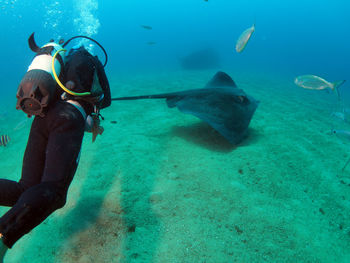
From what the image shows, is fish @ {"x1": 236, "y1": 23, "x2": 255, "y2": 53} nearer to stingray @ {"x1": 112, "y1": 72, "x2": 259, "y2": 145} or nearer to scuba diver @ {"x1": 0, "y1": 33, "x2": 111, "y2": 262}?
stingray @ {"x1": 112, "y1": 72, "x2": 259, "y2": 145}

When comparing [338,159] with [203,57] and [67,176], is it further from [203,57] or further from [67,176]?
[203,57]

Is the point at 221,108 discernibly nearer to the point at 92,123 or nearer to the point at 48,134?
the point at 92,123

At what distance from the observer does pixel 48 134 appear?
175cm

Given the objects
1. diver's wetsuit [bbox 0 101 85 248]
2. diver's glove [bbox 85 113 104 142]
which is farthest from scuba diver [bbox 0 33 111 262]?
diver's glove [bbox 85 113 104 142]

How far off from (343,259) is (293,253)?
0.47 meters

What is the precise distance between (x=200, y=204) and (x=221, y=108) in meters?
2.14

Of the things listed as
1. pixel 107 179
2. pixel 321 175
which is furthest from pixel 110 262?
pixel 321 175

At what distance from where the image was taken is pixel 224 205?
233 cm

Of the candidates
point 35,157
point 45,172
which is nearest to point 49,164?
point 45,172

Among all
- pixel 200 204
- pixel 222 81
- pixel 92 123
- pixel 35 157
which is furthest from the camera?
pixel 222 81

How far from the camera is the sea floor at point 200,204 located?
185cm

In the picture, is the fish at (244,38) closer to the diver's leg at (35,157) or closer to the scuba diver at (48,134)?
the scuba diver at (48,134)

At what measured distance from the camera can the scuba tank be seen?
1526 millimetres

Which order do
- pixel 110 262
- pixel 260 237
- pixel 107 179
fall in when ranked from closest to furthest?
1. pixel 110 262
2. pixel 260 237
3. pixel 107 179
